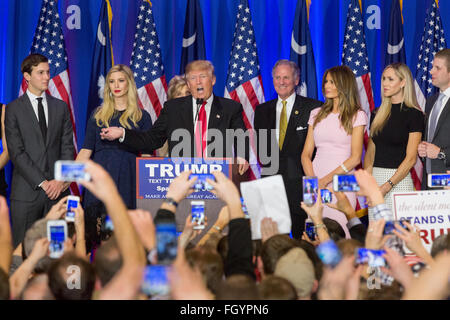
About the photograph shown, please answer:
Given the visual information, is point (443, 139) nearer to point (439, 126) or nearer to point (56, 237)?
point (439, 126)

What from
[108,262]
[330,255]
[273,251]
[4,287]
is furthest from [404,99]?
[4,287]

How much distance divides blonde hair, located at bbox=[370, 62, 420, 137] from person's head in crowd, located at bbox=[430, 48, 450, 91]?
0.23 meters

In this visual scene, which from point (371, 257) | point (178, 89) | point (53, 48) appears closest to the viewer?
point (371, 257)

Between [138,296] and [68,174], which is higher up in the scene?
[68,174]

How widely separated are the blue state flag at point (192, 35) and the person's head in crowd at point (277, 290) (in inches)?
199

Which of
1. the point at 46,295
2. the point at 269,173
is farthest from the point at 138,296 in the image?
the point at 269,173

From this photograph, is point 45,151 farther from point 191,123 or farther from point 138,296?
point 138,296

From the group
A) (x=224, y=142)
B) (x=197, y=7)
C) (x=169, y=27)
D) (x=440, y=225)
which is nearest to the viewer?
(x=440, y=225)

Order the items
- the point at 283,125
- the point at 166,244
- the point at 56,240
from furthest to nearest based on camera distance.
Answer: the point at 283,125, the point at 56,240, the point at 166,244

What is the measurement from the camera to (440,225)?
342 cm

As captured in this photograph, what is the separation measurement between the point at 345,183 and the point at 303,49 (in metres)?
4.20

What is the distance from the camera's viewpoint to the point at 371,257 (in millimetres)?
2248

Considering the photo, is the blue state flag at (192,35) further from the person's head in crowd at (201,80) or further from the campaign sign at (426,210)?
the campaign sign at (426,210)
